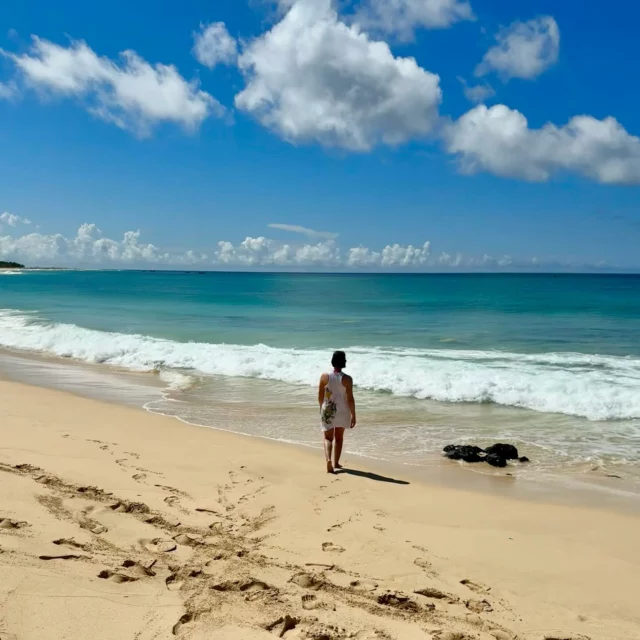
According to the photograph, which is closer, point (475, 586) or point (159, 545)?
point (475, 586)

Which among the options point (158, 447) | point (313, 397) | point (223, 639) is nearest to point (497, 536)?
point (223, 639)

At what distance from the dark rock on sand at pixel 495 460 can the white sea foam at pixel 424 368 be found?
4.42 m

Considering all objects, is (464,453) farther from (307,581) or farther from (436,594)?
(307,581)

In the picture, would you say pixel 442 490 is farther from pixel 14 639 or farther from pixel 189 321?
pixel 189 321

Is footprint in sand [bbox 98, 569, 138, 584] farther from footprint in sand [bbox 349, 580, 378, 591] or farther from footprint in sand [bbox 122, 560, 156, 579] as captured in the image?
footprint in sand [bbox 349, 580, 378, 591]

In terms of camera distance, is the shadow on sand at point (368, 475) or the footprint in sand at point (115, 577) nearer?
the footprint in sand at point (115, 577)

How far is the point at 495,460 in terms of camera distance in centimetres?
787

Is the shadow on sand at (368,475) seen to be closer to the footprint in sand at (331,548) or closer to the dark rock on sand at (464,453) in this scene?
the dark rock on sand at (464,453)

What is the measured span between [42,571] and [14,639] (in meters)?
0.85

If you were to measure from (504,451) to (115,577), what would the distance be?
5991mm

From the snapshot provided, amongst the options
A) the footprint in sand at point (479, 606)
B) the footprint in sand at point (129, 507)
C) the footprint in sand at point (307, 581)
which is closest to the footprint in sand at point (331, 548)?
the footprint in sand at point (307, 581)

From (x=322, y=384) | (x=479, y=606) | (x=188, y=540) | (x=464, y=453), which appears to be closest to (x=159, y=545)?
(x=188, y=540)

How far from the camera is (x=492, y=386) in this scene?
1304 cm

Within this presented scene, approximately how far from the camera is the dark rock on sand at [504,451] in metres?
7.98
